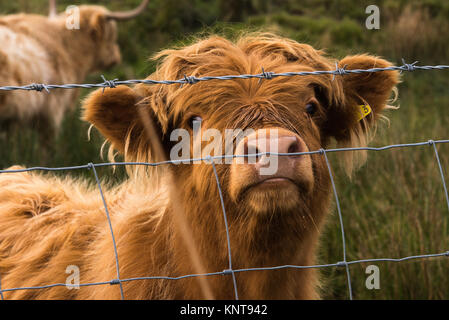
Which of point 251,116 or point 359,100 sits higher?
point 359,100

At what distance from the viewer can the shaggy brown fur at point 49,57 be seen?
22.9ft

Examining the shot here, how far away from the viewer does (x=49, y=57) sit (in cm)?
812

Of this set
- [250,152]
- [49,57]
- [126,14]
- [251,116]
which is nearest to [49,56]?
[49,57]

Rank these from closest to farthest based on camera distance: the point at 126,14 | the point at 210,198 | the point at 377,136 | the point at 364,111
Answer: the point at 210,198 → the point at 364,111 → the point at 377,136 → the point at 126,14

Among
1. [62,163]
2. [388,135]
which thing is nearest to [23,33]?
[62,163]

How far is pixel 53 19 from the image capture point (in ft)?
29.3

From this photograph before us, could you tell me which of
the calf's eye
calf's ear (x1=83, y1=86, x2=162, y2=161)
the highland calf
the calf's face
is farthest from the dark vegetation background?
the calf's eye

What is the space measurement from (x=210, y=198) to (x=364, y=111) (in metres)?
0.96

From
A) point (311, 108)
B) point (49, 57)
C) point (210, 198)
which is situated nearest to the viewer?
point (210, 198)

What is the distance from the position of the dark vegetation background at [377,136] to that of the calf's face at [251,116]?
439 mm

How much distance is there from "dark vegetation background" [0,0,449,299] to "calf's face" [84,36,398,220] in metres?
0.44

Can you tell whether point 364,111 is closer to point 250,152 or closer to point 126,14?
point 250,152

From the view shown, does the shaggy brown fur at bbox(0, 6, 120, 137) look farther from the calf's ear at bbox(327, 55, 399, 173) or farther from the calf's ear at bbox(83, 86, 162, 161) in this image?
the calf's ear at bbox(327, 55, 399, 173)

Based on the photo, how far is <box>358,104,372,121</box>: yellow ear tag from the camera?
3059 millimetres
